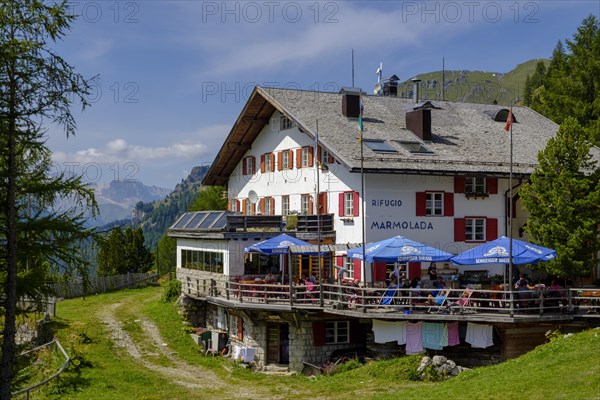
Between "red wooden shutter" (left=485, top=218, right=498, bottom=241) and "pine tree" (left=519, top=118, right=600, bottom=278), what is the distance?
3.56m

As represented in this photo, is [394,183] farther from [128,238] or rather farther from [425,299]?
[128,238]

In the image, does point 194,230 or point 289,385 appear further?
point 194,230

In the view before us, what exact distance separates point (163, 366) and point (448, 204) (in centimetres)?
1489

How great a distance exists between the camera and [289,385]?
80.2ft

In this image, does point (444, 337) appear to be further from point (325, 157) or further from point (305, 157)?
point (305, 157)

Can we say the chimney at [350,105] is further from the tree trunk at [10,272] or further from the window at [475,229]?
the tree trunk at [10,272]

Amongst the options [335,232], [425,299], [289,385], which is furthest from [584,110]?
[289,385]

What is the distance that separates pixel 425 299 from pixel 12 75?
1642cm

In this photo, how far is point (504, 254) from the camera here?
2284cm

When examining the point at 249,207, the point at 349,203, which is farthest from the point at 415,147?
the point at 249,207

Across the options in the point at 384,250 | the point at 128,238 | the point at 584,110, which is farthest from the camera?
the point at 128,238

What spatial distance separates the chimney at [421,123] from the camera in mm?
34031

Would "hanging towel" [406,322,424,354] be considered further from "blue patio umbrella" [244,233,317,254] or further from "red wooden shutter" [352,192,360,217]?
"red wooden shutter" [352,192,360,217]

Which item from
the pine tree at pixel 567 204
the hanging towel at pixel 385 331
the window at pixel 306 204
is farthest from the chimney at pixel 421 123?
the hanging towel at pixel 385 331
